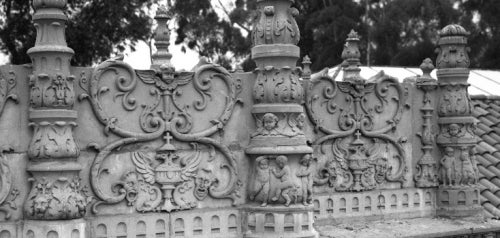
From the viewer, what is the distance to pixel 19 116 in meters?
6.46

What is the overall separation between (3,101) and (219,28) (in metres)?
23.2

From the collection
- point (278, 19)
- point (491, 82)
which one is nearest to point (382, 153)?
point (278, 19)

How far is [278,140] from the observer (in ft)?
24.5

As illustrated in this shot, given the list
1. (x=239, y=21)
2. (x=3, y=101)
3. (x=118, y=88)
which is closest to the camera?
(x=3, y=101)

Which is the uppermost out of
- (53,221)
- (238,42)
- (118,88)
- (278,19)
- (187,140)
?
(238,42)

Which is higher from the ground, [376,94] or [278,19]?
[278,19]

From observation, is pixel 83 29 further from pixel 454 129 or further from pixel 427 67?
pixel 454 129

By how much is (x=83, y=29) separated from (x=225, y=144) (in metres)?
12.7

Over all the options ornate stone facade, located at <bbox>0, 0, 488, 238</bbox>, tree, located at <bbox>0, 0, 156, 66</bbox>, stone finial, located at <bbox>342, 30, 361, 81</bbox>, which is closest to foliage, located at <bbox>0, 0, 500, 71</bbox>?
tree, located at <bbox>0, 0, 156, 66</bbox>

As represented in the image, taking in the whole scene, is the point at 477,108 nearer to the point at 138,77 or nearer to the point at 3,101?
the point at 138,77

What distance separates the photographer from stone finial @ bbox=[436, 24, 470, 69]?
9422 millimetres

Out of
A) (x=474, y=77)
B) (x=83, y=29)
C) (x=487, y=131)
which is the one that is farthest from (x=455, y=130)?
(x=83, y=29)

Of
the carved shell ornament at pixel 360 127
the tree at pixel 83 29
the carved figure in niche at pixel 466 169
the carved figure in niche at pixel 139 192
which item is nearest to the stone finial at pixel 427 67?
the carved shell ornament at pixel 360 127

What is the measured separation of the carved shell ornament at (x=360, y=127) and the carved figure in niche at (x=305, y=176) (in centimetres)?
82
